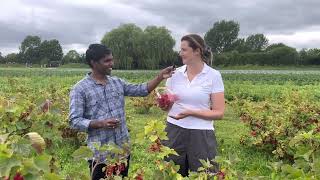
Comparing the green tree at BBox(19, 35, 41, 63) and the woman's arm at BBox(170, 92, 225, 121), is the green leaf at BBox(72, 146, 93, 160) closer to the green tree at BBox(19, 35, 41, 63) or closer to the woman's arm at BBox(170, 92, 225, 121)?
the woman's arm at BBox(170, 92, 225, 121)

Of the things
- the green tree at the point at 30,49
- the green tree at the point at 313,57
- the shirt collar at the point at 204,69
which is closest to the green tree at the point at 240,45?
the green tree at the point at 313,57

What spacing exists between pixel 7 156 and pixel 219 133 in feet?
29.3

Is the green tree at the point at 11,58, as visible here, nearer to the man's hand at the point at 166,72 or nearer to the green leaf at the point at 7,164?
the man's hand at the point at 166,72

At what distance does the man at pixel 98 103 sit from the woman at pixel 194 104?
1.26ft

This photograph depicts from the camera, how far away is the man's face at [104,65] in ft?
11.1

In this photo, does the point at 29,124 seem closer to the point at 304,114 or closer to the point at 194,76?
the point at 194,76

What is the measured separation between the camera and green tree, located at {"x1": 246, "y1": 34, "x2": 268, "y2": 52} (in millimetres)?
84406

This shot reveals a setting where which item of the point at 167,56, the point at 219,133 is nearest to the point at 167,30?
the point at 167,56

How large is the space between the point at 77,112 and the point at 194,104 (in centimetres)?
84

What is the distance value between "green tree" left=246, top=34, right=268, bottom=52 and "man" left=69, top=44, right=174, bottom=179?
8129 centimetres

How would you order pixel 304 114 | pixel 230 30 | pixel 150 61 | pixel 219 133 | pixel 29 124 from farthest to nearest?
pixel 230 30 < pixel 150 61 < pixel 219 133 < pixel 304 114 < pixel 29 124

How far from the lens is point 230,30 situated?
89750 millimetres

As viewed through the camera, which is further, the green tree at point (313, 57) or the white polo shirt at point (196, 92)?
the green tree at point (313, 57)

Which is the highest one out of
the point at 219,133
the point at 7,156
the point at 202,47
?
the point at 202,47
